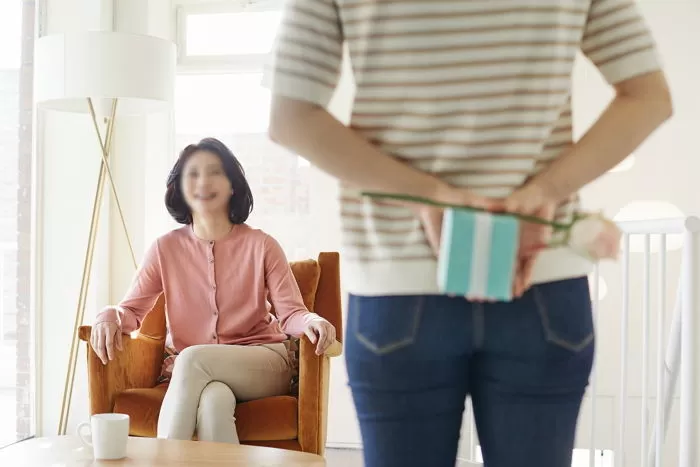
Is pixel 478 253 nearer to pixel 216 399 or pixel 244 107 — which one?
pixel 216 399

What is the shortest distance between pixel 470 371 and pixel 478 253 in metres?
0.14

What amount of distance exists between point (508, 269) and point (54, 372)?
3628mm

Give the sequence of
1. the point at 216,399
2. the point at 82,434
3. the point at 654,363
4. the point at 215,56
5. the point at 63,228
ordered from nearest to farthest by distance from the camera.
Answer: the point at 82,434, the point at 216,399, the point at 654,363, the point at 63,228, the point at 215,56

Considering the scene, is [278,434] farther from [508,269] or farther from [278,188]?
[508,269]

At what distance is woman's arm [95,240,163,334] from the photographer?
10.0ft

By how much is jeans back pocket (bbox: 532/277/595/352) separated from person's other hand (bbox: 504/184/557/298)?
29 millimetres

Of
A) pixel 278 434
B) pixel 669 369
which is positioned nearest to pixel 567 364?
pixel 669 369

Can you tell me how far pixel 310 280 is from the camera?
3.34 meters

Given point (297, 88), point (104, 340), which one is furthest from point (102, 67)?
point (297, 88)

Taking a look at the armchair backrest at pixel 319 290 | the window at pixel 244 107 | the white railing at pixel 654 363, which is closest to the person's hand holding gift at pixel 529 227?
the white railing at pixel 654 363

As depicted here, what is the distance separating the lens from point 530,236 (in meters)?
0.82

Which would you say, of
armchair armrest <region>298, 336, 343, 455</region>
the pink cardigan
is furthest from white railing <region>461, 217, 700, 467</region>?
the pink cardigan

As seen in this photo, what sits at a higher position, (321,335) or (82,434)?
(321,335)

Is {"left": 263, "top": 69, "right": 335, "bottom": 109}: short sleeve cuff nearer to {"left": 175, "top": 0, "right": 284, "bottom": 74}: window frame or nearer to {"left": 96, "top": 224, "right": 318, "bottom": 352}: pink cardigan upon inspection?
{"left": 96, "top": 224, "right": 318, "bottom": 352}: pink cardigan
